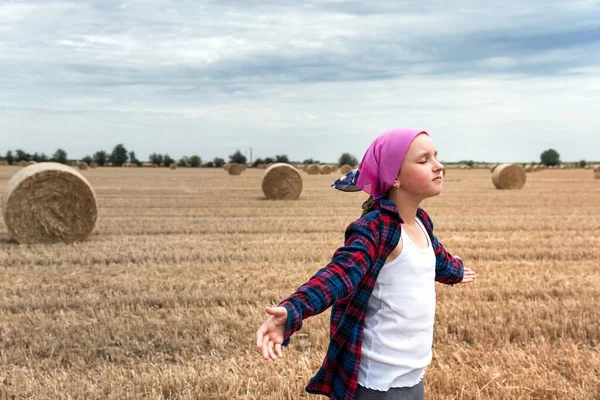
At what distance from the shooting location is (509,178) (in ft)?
82.8

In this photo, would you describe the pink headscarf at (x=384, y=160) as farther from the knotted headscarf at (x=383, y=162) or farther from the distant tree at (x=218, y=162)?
the distant tree at (x=218, y=162)

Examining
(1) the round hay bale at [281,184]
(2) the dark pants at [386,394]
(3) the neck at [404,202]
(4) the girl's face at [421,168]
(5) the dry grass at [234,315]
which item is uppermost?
Result: (4) the girl's face at [421,168]

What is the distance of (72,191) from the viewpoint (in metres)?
11.2

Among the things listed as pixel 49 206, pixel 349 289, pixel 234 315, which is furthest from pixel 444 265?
pixel 49 206

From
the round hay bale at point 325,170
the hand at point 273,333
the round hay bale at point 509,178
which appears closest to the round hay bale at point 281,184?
the round hay bale at point 509,178

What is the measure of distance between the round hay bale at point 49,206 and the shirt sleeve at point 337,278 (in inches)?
367

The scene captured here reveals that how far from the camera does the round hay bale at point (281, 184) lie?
19.3 meters

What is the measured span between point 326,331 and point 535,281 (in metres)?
3.16

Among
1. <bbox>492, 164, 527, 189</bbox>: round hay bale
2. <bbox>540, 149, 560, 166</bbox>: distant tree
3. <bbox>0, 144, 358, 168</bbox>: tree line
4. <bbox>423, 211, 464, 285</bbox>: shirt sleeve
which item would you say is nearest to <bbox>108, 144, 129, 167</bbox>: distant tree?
<bbox>0, 144, 358, 168</bbox>: tree line

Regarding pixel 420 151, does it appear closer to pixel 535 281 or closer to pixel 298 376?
pixel 298 376

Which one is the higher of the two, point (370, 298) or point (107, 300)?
point (370, 298)

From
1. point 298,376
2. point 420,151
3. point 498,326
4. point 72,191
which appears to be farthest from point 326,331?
point 72,191

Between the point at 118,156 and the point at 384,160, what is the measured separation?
72482 millimetres

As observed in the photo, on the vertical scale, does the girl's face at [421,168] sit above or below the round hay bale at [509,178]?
above
